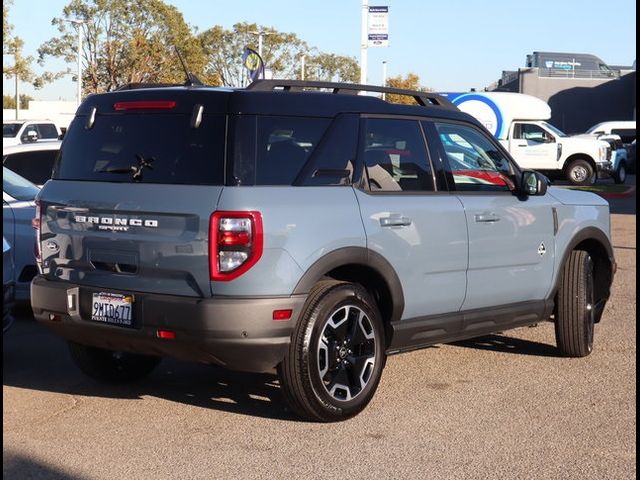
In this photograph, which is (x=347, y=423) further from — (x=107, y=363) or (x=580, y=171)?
(x=580, y=171)

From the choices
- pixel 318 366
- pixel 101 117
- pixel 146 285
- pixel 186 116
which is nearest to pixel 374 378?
pixel 318 366

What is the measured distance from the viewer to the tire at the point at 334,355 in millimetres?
5668

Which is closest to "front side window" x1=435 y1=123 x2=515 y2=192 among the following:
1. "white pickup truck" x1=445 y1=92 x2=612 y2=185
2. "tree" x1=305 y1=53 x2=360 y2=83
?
"white pickup truck" x1=445 y1=92 x2=612 y2=185

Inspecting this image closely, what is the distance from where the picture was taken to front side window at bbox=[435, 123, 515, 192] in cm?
683

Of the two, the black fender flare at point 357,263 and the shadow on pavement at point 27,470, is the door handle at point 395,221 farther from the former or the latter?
the shadow on pavement at point 27,470

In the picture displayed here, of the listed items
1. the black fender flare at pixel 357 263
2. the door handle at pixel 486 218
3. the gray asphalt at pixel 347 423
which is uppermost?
the door handle at pixel 486 218

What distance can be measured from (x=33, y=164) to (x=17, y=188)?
1.95 meters

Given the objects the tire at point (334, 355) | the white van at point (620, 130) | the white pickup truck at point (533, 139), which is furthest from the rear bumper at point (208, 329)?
the white van at point (620, 130)

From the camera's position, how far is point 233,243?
212 inches

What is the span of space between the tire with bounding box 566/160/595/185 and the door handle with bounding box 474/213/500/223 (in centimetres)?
2583

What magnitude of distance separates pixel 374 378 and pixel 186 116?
192 cm

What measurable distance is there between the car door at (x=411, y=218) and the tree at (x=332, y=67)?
60508mm

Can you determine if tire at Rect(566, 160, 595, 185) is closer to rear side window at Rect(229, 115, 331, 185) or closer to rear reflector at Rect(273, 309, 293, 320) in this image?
rear side window at Rect(229, 115, 331, 185)

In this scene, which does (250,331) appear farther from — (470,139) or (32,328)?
(32,328)
